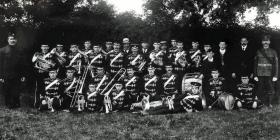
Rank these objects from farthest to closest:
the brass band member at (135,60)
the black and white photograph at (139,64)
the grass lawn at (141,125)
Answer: the brass band member at (135,60), the black and white photograph at (139,64), the grass lawn at (141,125)

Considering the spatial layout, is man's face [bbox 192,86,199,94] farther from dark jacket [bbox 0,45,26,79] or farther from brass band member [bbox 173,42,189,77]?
dark jacket [bbox 0,45,26,79]

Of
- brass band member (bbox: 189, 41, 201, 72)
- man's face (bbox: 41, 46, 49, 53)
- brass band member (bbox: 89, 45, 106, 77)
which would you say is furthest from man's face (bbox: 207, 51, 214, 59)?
man's face (bbox: 41, 46, 49, 53)

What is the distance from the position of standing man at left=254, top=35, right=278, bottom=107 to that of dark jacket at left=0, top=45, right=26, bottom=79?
19.7ft

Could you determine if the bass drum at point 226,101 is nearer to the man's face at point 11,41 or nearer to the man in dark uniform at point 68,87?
the man in dark uniform at point 68,87

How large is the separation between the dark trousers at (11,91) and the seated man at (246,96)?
5.56 metres

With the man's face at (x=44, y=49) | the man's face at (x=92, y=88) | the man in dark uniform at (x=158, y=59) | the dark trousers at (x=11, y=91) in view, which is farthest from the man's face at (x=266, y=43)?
the dark trousers at (x=11, y=91)

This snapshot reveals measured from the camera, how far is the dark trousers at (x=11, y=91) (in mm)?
11148

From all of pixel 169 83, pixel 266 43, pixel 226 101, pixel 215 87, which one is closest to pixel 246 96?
pixel 226 101

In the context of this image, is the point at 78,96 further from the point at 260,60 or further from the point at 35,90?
the point at 260,60

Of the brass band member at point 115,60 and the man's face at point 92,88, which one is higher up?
the brass band member at point 115,60

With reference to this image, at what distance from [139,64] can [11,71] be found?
10.7ft

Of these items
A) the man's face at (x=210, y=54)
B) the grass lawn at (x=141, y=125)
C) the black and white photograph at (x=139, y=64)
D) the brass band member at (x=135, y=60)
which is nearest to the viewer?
the grass lawn at (x=141, y=125)

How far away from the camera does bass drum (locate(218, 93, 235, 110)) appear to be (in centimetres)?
1069

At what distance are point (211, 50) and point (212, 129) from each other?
3.16 m
